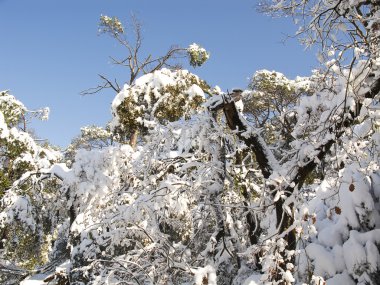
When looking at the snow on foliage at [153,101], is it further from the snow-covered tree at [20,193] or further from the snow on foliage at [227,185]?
the snow-covered tree at [20,193]

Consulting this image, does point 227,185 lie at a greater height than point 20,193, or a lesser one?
lesser

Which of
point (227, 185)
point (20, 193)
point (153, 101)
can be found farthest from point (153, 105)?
point (20, 193)

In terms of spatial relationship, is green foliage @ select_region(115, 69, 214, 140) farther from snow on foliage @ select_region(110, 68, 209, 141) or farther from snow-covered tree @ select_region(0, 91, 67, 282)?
snow-covered tree @ select_region(0, 91, 67, 282)

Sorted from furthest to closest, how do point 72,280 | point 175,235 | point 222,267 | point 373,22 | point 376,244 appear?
point 175,235 → point 72,280 → point 222,267 → point 376,244 → point 373,22

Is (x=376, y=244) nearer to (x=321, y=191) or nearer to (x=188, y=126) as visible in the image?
(x=321, y=191)

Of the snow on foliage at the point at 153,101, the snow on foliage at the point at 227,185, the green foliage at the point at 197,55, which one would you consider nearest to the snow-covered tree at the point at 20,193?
the snow on foliage at the point at 227,185

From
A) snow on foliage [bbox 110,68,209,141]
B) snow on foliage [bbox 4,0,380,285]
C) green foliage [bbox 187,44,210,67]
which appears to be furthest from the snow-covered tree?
green foliage [bbox 187,44,210,67]

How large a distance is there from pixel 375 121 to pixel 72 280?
585 centimetres

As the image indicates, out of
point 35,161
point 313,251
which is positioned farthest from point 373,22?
point 35,161

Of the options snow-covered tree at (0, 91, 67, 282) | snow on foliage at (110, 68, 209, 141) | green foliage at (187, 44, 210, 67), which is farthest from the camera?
green foliage at (187, 44, 210, 67)

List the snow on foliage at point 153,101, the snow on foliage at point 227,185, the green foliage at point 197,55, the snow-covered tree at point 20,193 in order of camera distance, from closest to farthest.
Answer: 1. the snow on foliage at point 227,185
2. the snow on foliage at point 153,101
3. the snow-covered tree at point 20,193
4. the green foliage at point 197,55

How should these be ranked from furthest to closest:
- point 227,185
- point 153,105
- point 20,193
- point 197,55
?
point 197,55
point 20,193
point 153,105
point 227,185

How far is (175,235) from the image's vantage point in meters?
8.11

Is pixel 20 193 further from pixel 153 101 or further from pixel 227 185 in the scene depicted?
pixel 227 185
